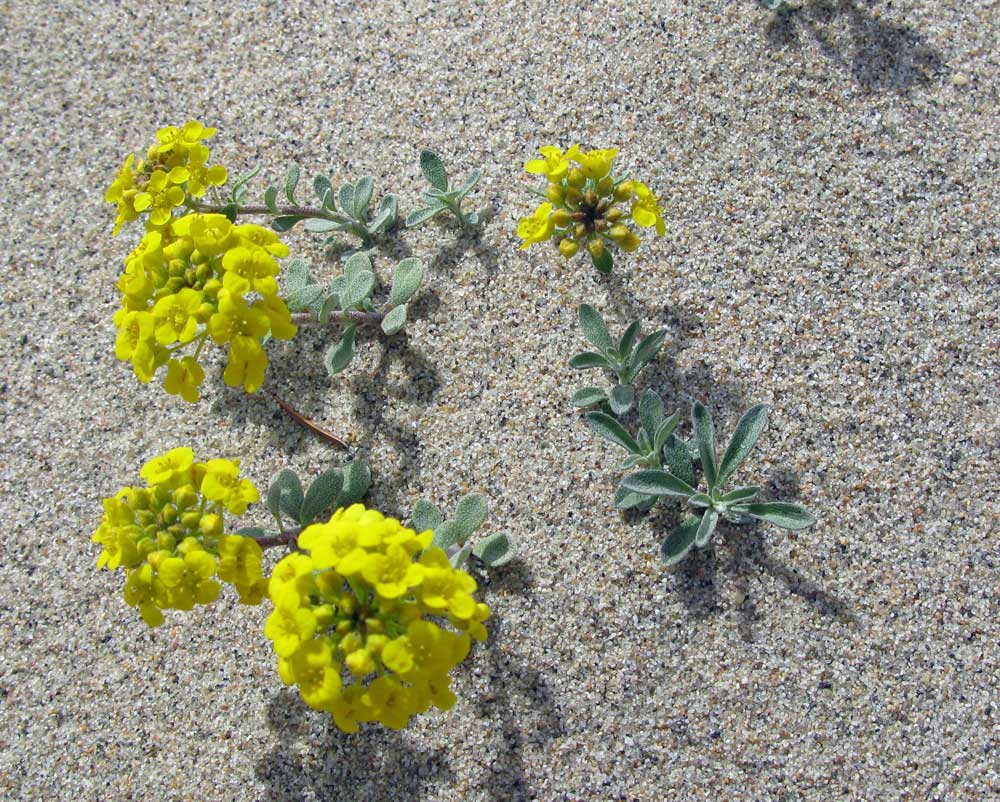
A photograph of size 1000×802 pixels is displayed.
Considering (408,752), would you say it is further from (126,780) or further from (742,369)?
(742,369)

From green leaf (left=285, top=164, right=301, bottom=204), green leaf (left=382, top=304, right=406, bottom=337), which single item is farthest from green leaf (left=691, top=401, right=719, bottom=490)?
green leaf (left=285, top=164, right=301, bottom=204)

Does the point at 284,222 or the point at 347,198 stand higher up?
the point at 347,198

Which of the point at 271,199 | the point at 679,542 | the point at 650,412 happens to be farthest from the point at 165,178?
the point at 679,542

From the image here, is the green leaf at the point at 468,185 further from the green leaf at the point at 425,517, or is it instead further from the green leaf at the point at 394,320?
the green leaf at the point at 425,517

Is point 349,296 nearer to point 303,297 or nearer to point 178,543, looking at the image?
point 303,297

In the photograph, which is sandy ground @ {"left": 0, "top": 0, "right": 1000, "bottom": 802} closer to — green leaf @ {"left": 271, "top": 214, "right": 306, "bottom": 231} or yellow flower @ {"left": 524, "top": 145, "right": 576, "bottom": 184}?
green leaf @ {"left": 271, "top": 214, "right": 306, "bottom": 231}

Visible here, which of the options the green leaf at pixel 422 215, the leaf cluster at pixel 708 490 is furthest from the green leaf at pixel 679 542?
the green leaf at pixel 422 215
